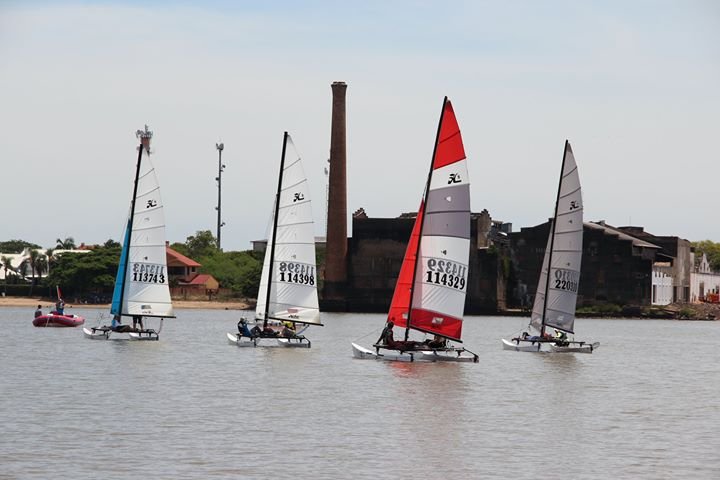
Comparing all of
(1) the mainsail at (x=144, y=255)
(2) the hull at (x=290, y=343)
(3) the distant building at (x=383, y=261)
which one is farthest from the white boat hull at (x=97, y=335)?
(3) the distant building at (x=383, y=261)

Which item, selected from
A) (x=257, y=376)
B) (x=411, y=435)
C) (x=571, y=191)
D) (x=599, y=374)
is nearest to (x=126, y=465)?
(x=411, y=435)

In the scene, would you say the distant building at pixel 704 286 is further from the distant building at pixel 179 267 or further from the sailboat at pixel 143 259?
the sailboat at pixel 143 259

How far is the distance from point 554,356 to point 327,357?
907 centimetres

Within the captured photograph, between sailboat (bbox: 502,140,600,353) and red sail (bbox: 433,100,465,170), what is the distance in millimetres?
11420

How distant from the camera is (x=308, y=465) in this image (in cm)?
2464

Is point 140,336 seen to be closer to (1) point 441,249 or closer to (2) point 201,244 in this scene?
(1) point 441,249

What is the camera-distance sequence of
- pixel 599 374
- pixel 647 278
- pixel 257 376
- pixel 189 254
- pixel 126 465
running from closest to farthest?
pixel 126 465, pixel 257 376, pixel 599 374, pixel 647 278, pixel 189 254

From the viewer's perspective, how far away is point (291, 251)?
51938mm

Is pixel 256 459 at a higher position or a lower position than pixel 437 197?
lower

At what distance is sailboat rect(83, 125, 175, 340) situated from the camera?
→ 55.1 m

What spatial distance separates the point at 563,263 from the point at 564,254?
36cm

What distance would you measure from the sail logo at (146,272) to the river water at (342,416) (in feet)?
9.08

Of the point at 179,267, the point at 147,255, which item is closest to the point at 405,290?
the point at 147,255

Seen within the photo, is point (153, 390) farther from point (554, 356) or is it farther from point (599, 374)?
point (554, 356)
